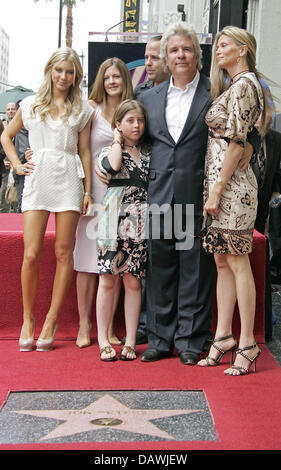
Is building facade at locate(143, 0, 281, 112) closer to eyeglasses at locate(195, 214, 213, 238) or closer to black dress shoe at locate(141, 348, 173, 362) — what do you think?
eyeglasses at locate(195, 214, 213, 238)

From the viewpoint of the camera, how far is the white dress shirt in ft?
15.3

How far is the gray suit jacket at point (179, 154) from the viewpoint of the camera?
4609mm

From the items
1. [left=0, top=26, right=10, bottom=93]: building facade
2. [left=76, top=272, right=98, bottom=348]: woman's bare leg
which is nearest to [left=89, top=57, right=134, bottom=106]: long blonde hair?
[left=76, top=272, right=98, bottom=348]: woman's bare leg

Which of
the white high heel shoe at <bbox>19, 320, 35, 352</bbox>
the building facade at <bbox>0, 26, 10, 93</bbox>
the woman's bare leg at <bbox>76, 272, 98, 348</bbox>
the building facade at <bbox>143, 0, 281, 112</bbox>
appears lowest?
the white high heel shoe at <bbox>19, 320, 35, 352</bbox>

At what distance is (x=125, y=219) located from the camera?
15.7ft

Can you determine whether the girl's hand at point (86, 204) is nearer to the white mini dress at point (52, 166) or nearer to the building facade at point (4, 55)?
the white mini dress at point (52, 166)

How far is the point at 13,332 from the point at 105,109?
5.93 feet

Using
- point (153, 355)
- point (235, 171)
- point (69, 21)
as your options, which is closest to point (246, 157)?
point (235, 171)

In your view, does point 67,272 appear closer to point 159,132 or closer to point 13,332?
point 13,332

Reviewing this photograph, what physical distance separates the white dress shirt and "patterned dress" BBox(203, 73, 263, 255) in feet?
0.79

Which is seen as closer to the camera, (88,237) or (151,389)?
(151,389)

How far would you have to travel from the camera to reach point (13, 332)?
5355mm
